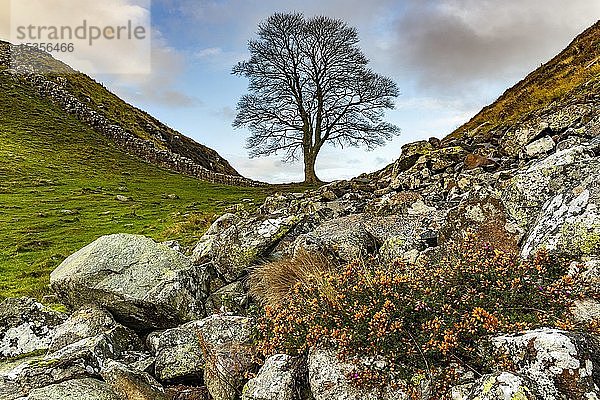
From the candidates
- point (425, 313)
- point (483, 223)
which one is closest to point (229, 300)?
point (425, 313)

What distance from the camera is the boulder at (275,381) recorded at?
610 cm

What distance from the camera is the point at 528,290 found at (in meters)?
6.20

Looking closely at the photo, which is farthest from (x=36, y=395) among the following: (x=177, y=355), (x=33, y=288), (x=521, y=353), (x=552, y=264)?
(x=33, y=288)

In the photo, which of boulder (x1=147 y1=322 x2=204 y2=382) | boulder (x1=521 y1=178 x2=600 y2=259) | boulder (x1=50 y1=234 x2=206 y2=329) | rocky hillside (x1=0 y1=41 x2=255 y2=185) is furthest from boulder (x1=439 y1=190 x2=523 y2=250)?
rocky hillside (x1=0 y1=41 x2=255 y2=185)

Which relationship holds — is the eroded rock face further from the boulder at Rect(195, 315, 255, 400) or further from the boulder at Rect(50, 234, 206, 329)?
the boulder at Rect(50, 234, 206, 329)

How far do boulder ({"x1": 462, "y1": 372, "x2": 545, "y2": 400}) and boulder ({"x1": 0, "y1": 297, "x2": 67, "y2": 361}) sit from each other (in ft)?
27.9

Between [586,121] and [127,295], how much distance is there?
1228 centimetres

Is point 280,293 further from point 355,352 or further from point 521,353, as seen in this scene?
point 521,353

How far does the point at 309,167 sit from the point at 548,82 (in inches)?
888

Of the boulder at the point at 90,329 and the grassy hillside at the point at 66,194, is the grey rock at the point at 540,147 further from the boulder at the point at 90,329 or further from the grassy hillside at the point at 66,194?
the grassy hillside at the point at 66,194

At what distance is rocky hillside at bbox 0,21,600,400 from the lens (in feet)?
17.7

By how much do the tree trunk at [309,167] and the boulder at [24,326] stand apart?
38769 millimetres

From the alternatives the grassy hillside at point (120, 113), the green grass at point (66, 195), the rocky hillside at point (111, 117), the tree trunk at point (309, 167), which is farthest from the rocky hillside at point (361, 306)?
the grassy hillside at point (120, 113)

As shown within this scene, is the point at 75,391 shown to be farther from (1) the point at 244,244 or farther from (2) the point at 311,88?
(2) the point at 311,88
